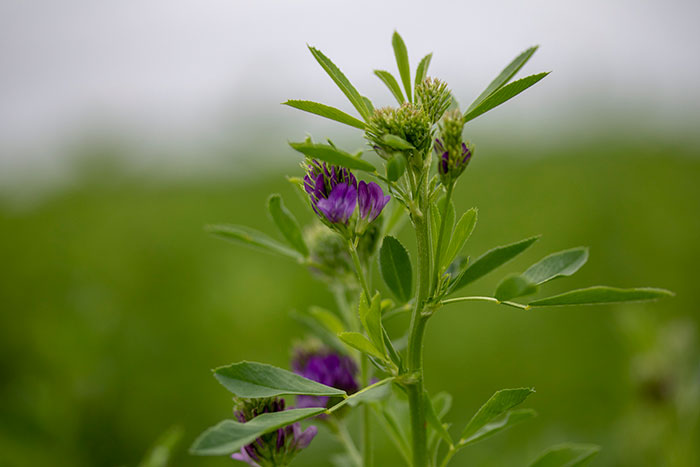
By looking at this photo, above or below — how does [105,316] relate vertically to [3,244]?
below

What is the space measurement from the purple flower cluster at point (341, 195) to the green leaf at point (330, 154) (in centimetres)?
5

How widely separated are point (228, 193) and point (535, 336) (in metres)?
1.80

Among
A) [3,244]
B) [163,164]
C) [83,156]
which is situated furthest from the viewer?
[163,164]

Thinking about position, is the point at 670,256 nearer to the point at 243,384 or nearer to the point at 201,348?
the point at 201,348

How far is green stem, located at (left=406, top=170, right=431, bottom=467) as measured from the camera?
439mm

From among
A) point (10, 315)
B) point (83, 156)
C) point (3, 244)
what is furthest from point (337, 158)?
point (83, 156)

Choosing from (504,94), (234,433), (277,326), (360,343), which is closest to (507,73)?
(504,94)

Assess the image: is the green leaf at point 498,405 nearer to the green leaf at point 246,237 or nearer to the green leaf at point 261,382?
the green leaf at point 261,382

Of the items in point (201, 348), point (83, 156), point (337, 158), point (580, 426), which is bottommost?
point (580, 426)

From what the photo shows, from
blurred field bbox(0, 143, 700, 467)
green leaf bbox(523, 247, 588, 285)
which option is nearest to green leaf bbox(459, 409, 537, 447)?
green leaf bbox(523, 247, 588, 285)

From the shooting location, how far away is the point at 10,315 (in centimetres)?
168

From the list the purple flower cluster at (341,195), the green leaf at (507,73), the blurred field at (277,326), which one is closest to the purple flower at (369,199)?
the purple flower cluster at (341,195)

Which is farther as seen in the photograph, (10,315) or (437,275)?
(10,315)

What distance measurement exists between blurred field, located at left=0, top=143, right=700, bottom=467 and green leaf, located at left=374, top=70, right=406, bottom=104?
2.59ft
